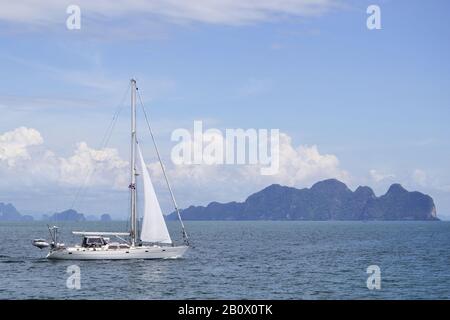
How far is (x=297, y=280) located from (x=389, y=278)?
1139cm

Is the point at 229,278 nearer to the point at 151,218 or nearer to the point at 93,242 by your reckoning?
the point at 151,218

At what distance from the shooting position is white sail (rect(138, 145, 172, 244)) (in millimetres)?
83125

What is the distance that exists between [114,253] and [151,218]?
253 inches

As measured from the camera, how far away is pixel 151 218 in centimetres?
8362

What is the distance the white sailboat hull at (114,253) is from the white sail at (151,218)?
145 cm

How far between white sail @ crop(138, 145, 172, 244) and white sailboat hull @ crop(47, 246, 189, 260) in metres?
1.45

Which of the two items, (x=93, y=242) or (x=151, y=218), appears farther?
(x=93, y=242)

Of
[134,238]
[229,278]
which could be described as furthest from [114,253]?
[229,278]

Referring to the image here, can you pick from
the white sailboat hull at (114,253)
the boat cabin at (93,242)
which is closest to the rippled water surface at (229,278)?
the white sailboat hull at (114,253)

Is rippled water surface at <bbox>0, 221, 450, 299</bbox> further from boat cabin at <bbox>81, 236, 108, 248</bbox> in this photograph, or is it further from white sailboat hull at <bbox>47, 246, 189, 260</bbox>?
boat cabin at <bbox>81, 236, 108, 248</bbox>

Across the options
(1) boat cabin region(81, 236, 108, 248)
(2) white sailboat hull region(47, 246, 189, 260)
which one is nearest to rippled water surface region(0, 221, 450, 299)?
(2) white sailboat hull region(47, 246, 189, 260)
